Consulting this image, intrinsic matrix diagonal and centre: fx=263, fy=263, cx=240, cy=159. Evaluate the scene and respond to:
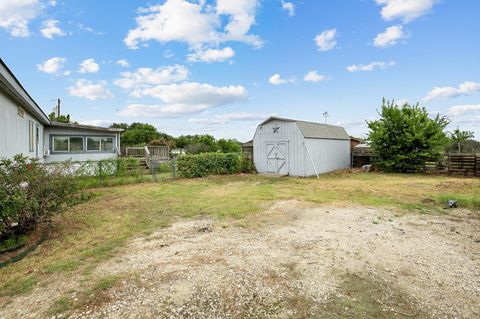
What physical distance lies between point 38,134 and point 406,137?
19.7 m

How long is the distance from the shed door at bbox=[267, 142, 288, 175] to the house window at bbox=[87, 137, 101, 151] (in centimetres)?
1100

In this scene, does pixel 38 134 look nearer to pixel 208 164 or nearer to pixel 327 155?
pixel 208 164

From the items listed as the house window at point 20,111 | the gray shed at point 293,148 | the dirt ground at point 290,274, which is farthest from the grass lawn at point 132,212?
the gray shed at point 293,148

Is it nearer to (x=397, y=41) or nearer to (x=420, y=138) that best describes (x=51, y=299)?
(x=397, y=41)

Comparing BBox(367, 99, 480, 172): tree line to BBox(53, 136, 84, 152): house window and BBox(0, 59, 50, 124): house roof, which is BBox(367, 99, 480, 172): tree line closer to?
BBox(0, 59, 50, 124): house roof

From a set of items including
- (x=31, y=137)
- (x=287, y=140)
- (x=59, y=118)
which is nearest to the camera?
(x=31, y=137)

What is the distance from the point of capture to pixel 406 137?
15578mm

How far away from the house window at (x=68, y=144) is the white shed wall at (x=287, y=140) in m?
11.0

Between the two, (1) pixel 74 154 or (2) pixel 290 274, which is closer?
(2) pixel 290 274

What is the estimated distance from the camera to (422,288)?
295 centimetres

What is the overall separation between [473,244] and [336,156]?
45.3 ft

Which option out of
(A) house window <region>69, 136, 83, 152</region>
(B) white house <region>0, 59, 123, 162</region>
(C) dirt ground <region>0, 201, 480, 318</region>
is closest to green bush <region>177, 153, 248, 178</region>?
(B) white house <region>0, 59, 123, 162</region>

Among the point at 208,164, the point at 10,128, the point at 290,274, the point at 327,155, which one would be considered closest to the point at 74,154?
the point at 208,164

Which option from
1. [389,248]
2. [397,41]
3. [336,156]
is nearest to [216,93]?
[336,156]
